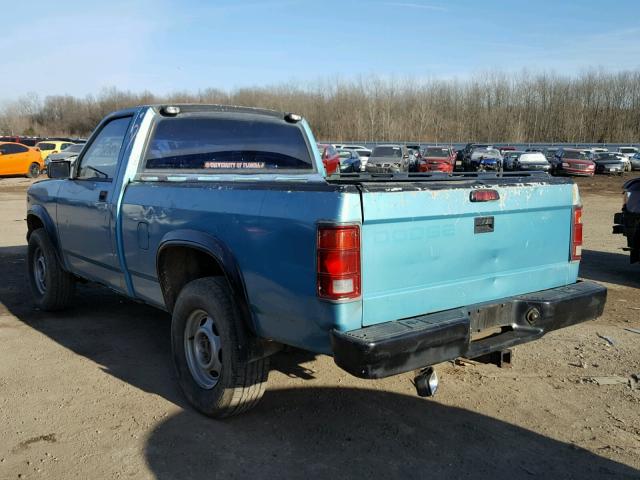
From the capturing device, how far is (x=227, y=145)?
5.12 meters

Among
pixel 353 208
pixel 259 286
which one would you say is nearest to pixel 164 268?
pixel 259 286

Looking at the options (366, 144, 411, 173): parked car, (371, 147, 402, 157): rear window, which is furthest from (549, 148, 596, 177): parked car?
(371, 147, 402, 157): rear window

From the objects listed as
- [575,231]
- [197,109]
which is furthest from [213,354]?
[575,231]

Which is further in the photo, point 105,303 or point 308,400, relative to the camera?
point 105,303

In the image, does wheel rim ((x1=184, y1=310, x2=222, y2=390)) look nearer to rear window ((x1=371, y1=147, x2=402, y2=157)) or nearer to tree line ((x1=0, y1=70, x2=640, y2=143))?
rear window ((x1=371, y1=147, x2=402, y2=157))

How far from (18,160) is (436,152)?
21.1 metres

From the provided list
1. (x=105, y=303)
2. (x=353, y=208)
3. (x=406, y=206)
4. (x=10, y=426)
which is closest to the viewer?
(x=353, y=208)

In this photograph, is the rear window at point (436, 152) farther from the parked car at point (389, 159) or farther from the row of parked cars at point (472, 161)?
the parked car at point (389, 159)

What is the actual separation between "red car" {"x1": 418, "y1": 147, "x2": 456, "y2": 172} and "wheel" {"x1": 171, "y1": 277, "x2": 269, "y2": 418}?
2540 cm

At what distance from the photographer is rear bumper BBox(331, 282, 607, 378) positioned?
2.85 metres

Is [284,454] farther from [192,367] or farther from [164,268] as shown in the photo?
[164,268]

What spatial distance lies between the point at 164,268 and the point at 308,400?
1359 mm

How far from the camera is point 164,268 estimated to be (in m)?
→ 4.17

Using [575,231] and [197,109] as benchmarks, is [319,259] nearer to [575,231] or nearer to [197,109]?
[575,231]
